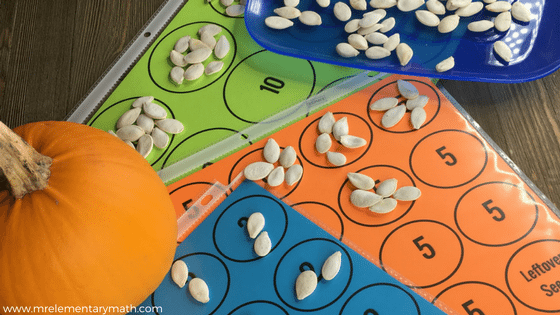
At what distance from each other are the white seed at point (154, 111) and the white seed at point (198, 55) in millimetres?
90

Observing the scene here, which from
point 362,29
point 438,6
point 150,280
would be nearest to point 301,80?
point 362,29

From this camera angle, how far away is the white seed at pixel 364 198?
53cm

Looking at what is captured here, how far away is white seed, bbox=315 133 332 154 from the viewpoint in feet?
1.88

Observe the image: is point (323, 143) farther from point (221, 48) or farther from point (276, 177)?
point (221, 48)

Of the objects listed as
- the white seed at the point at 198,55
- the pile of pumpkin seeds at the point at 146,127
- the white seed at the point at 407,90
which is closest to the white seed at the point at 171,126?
the pile of pumpkin seeds at the point at 146,127

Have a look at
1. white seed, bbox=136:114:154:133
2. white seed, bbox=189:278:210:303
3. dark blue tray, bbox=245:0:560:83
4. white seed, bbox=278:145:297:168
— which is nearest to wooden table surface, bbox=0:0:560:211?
dark blue tray, bbox=245:0:560:83

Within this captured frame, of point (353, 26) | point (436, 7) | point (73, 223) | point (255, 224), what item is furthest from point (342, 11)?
point (73, 223)

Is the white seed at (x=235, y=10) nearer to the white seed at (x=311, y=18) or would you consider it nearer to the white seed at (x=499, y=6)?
the white seed at (x=311, y=18)

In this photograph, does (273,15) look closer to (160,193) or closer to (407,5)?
(407,5)

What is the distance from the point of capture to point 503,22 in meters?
0.61

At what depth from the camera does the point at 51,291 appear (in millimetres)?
398

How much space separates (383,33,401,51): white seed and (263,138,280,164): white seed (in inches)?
8.3

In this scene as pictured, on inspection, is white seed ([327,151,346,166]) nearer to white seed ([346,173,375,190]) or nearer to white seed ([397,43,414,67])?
white seed ([346,173,375,190])

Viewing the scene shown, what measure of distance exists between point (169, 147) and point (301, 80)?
0.21 metres
